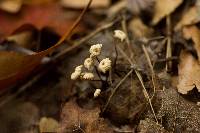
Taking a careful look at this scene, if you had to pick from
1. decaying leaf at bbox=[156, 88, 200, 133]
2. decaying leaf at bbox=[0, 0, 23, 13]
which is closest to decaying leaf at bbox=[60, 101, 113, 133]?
decaying leaf at bbox=[156, 88, 200, 133]

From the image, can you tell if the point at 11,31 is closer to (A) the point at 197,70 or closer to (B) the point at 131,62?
(B) the point at 131,62

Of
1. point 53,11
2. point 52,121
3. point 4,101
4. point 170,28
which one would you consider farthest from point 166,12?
point 4,101

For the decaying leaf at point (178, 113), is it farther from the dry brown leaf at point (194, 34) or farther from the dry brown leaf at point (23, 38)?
the dry brown leaf at point (23, 38)

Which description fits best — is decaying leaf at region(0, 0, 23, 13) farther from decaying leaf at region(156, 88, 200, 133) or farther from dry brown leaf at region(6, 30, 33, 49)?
decaying leaf at region(156, 88, 200, 133)

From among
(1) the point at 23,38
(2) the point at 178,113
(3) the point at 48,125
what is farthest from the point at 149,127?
(1) the point at 23,38

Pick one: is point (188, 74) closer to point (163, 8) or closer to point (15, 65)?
point (163, 8)
